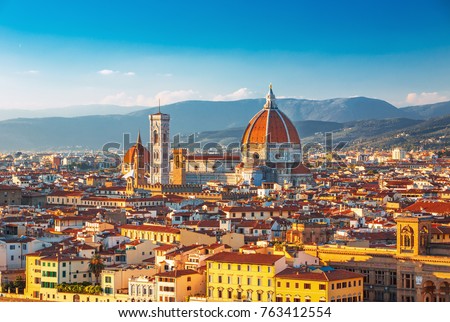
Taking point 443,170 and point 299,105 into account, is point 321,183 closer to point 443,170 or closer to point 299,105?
point 443,170

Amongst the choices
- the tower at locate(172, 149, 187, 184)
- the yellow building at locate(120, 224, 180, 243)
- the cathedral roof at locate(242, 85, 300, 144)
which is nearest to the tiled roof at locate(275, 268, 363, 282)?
the yellow building at locate(120, 224, 180, 243)

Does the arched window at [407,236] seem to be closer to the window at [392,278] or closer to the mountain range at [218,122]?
the window at [392,278]

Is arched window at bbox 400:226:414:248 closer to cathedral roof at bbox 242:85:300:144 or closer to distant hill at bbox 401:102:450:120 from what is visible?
cathedral roof at bbox 242:85:300:144

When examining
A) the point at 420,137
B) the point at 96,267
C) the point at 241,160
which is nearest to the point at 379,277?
the point at 96,267

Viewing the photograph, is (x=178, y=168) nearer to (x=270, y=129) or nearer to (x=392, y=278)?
(x=270, y=129)
